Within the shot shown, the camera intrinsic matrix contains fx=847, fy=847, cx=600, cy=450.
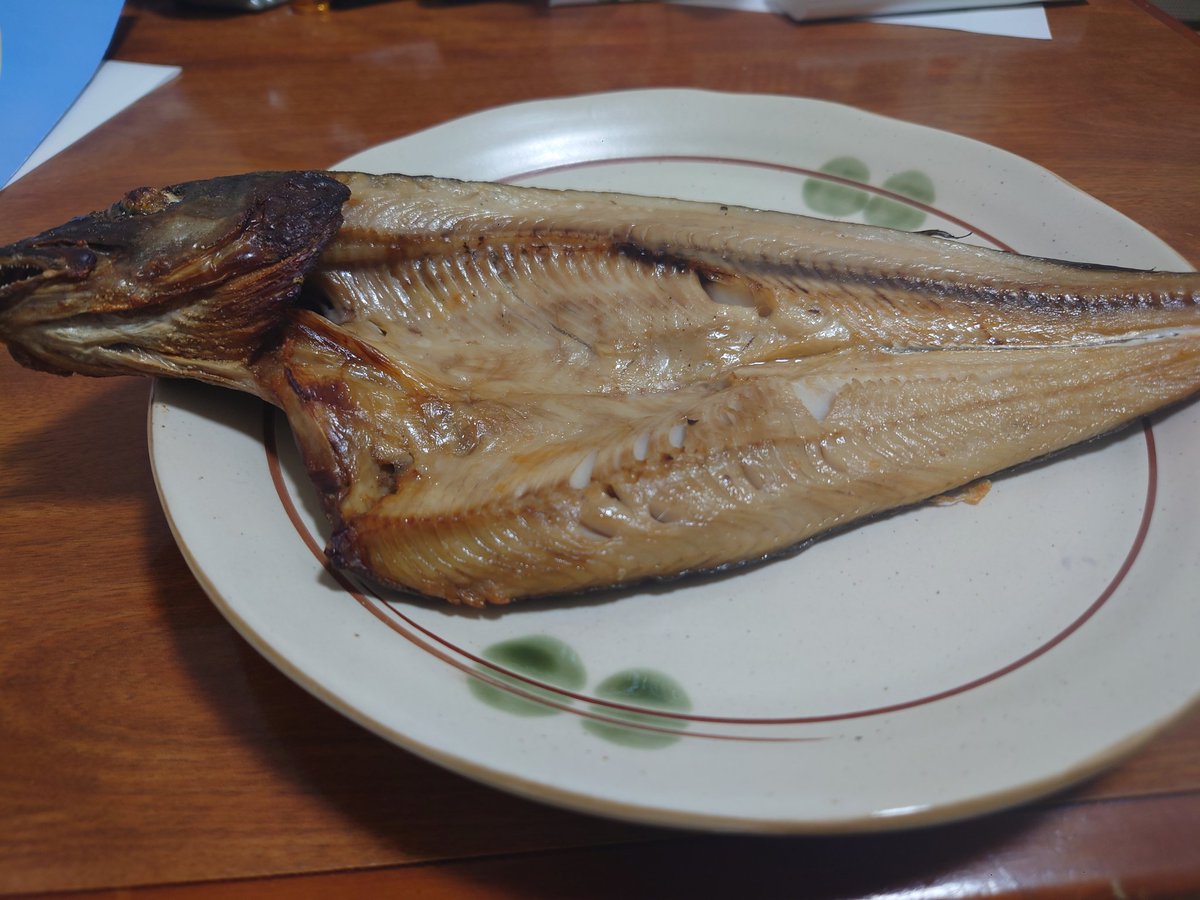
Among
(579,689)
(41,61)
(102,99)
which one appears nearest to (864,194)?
(579,689)

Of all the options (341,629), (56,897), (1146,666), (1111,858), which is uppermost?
(341,629)

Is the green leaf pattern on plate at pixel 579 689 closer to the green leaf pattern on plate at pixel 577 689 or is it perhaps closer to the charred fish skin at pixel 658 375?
the green leaf pattern on plate at pixel 577 689

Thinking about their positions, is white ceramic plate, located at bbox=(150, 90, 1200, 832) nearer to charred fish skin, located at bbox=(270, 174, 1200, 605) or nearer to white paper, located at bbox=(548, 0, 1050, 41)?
charred fish skin, located at bbox=(270, 174, 1200, 605)

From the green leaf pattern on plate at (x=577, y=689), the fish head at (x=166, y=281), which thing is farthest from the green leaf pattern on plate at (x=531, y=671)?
the fish head at (x=166, y=281)

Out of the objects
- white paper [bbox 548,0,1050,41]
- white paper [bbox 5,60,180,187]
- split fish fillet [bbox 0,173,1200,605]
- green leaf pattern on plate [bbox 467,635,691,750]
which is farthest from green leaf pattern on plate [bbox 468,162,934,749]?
white paper [bbox 548,0,1050,41]

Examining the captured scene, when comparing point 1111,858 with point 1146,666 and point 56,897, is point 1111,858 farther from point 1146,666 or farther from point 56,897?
point 56,897

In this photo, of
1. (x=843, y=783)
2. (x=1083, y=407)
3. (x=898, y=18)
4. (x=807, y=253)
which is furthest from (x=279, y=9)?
(x=843, y=783)
